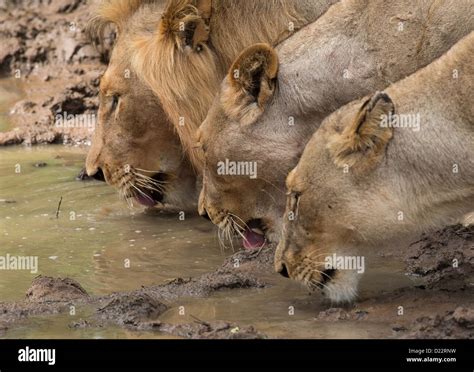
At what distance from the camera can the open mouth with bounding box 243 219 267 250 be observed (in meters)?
8.37

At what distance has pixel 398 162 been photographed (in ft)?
22.4

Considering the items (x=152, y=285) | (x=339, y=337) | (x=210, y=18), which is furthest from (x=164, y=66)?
(x=339, y=337)

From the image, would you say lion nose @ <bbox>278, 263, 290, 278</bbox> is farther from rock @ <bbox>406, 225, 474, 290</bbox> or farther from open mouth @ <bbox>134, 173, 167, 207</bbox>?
open mouth @ <bbox>134, 173, 167, 207</bbox>

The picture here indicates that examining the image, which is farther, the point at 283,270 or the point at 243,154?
the point at 243,154

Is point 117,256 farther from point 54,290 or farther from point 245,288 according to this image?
point 245,288

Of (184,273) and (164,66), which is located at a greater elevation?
(164,66)

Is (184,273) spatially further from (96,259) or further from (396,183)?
(396,183)

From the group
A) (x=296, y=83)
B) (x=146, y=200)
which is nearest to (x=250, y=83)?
(x=296, y=83)

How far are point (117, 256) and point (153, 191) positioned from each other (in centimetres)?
76

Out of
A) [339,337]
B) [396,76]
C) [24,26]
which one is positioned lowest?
[339,337]

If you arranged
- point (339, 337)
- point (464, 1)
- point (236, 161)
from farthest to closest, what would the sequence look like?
point (236, 161)
point (464, 1)
point (339, 337)

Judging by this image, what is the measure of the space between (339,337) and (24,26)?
10.4 metres

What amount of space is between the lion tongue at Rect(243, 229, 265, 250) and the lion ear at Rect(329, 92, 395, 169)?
1.69 metres

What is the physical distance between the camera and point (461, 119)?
22.1ft
